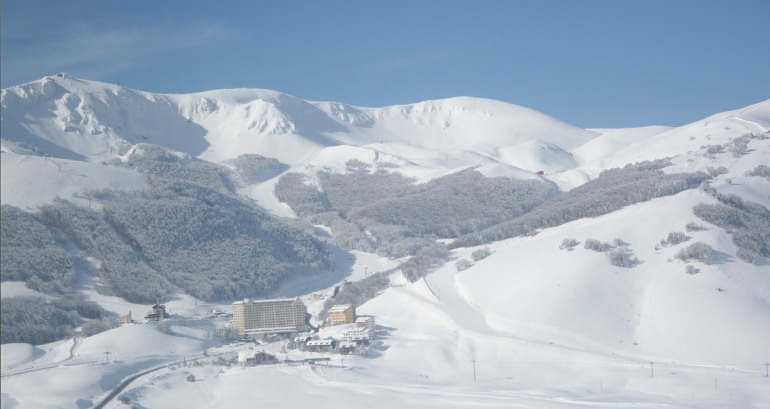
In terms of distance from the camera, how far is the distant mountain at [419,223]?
97.9 ft

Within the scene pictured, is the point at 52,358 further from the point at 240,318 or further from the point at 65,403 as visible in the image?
the point at 240,318

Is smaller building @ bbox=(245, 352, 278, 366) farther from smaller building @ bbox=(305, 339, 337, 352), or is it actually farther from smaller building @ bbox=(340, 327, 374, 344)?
smaller building @ bbox=(340, 327, 374, 344)

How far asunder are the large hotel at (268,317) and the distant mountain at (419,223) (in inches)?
151

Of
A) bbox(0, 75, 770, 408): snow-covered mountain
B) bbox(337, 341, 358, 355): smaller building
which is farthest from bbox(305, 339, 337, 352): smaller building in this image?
bbox(0, 75, 770, 408): snow-covered mountain

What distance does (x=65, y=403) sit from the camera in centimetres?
1631

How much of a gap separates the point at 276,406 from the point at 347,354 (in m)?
8.28

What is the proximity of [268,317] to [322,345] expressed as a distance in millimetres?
4108

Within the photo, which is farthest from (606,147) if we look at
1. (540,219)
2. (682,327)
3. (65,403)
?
(65,403)

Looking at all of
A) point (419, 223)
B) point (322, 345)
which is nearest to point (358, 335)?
point (322, 345)

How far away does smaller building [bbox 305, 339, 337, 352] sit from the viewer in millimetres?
27875

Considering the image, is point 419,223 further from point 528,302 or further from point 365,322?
point 365,322

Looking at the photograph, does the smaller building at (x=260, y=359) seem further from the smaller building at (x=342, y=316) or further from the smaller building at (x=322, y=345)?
the smaller building at (x=342, y=316)

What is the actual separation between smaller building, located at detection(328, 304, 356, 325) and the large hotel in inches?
42.3

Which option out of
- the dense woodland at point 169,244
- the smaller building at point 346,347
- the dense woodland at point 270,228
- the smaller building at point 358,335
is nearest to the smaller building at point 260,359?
the smaller building at point 346,347
